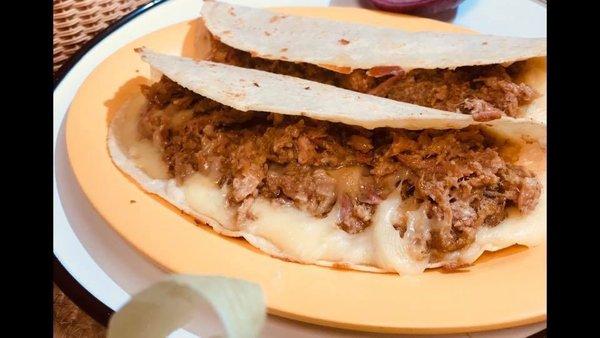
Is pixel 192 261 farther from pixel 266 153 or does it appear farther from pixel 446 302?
pixel 446 302

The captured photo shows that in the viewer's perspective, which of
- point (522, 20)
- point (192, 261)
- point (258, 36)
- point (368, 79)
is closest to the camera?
point (192, 261)

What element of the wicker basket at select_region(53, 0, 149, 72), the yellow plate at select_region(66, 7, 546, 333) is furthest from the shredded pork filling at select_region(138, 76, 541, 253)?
the wicker basket at select_region(53, 0, 149, 72)

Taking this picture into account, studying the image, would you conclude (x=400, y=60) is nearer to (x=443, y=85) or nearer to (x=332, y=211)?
(x=443, y=85)

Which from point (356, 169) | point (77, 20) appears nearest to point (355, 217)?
point (356, 169)

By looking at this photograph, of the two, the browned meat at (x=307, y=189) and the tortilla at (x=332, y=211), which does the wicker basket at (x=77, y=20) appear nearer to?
the tortilla at (x=332, y=211)

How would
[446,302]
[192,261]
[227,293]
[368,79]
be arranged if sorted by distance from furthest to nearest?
[368,79]
[192,261]
[446,302]
[227,293]

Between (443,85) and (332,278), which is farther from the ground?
(443,85)
